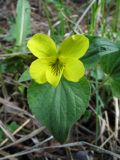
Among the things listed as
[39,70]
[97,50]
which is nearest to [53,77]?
[39,70]

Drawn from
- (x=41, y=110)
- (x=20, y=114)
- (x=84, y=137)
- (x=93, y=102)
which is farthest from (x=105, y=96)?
(x=41, y=110)

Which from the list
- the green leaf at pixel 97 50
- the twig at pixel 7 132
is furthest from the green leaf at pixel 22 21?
the green leaf at pixel 97 50

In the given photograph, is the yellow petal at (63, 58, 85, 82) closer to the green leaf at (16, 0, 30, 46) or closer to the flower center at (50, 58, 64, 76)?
the flower center at (50, 58, 64, 76)

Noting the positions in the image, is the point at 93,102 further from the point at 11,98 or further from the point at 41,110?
the point at 41,110

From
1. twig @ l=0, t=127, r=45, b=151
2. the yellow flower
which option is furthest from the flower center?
twig @ l=0, t=127, r=45, b=151

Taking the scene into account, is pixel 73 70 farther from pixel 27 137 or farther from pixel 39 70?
pixel 27 137

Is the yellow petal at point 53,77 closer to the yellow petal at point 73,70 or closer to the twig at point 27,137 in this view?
the yellow petal at point 73,70
